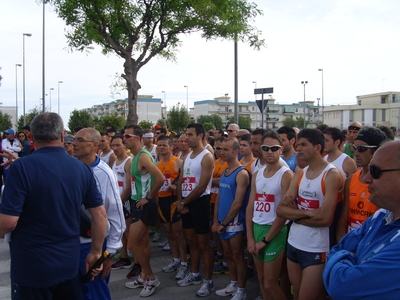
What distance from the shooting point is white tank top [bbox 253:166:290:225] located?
421 cm

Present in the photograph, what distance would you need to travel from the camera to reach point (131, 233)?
5.42 m

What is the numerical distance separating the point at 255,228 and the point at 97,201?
6.17ft

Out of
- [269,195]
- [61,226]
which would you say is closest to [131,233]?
[269,195]

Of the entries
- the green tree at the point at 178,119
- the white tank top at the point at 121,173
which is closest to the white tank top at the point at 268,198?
the white tank top at the point at 121,173

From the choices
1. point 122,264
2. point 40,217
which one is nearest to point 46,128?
point 40,217

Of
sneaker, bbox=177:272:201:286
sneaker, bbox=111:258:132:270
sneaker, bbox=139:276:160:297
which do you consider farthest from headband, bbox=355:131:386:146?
sneaker, bbox=111:258:132:270

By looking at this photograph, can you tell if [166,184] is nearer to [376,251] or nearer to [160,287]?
[160,287]

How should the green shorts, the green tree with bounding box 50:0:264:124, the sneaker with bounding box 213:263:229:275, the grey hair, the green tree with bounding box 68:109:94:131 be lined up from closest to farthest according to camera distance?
the grey hair, the green shorts, the sneaker with bounding box 213:263:229:275, the green tree with bounding box 50:0:264:124, the green tree with bounding box 68:109:94:131

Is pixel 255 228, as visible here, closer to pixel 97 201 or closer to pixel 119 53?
pixel 97 201

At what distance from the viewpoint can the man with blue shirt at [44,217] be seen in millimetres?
2723

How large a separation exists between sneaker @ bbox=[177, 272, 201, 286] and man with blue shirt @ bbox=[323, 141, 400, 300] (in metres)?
3.74

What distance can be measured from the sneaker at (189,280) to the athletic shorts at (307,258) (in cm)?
231

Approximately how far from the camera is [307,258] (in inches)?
138

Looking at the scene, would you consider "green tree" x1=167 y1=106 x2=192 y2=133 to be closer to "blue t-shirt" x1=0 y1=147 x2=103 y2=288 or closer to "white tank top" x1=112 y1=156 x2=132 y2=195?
"white tank top" x1=112 y1=156 x2=132 y2=195
